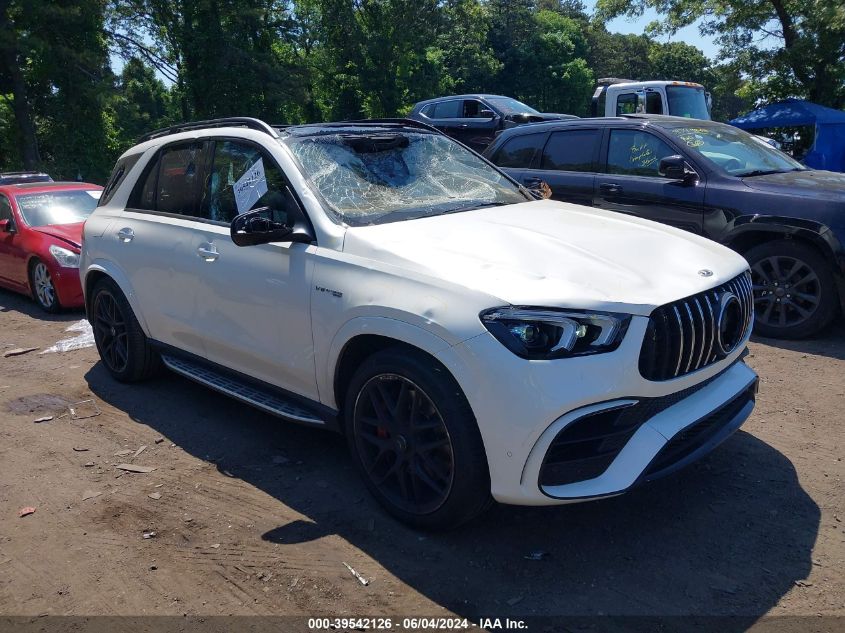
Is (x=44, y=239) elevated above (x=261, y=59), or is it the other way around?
(x=261, y=59)

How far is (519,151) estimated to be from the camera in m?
8.27

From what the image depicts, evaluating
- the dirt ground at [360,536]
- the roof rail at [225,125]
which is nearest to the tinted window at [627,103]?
the dirt ground at [360,536]

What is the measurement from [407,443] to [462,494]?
36 centimetres

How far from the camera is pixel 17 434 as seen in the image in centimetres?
485

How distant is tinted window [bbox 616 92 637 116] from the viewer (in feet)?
55.4

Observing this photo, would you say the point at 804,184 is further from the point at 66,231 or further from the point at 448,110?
the point at 448,110

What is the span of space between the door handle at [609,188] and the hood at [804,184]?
1147mm

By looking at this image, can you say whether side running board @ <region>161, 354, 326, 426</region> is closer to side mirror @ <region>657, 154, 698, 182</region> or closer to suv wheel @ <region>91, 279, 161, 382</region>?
suv wheel @ <region>91, 279, 161, 382</region>

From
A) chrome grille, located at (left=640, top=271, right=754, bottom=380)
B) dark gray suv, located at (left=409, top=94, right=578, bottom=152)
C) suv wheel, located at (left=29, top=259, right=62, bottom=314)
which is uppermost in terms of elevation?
dark gray suv, located at (left=409, top=94, right=578, bottom=152)

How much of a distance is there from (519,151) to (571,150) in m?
0.71

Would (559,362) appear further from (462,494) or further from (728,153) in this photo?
(728,153)

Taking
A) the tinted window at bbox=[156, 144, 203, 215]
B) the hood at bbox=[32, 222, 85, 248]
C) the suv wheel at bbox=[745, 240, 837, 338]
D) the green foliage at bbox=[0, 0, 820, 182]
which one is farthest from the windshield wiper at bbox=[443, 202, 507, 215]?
A: the green foliage at bbox=[0, 0, 820, 182]

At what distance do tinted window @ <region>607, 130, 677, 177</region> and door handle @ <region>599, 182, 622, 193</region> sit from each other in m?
0.17

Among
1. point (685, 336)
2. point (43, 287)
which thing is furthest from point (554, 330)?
point (43, 287)
